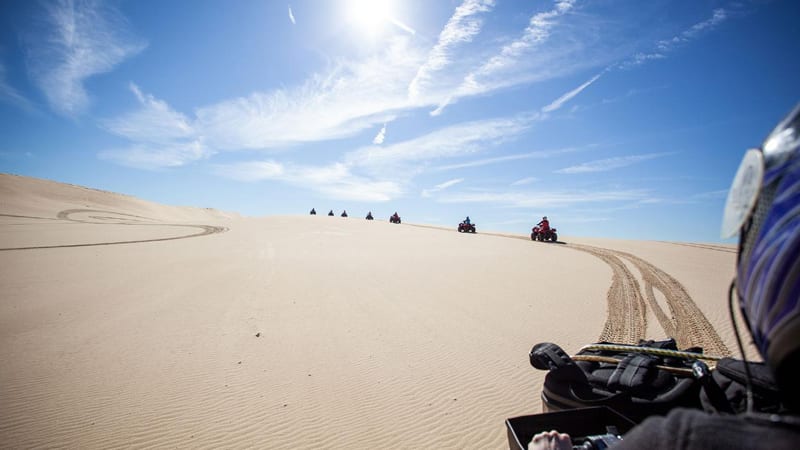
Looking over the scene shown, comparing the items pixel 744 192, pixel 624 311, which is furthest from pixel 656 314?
pixel 744 192

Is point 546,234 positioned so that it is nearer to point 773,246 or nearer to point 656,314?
point 656,314

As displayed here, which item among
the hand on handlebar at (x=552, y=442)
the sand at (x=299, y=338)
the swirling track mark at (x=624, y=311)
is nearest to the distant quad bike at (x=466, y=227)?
the sand at (x=299, y=338)

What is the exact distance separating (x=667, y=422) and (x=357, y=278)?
10081 millimetres

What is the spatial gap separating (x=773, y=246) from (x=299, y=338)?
19.7 ft

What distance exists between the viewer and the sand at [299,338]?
11.5 feet

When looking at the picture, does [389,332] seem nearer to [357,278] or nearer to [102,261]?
[357,278]

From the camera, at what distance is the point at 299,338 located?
581cm

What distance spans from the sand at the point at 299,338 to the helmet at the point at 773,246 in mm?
3144

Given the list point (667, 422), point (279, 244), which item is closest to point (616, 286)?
point (667, 422)

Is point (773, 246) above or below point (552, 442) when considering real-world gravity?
above

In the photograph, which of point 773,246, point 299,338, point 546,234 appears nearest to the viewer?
point 773,246

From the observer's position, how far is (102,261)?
1170cm

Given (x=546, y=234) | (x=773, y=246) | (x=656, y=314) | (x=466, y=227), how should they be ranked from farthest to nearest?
(x=466, y=227), (x=546, y=234), (x=656, y=314), (x=773, y=246)

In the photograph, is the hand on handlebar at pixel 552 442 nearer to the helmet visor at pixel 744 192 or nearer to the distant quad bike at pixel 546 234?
the helmet visor at pixel 744 192
